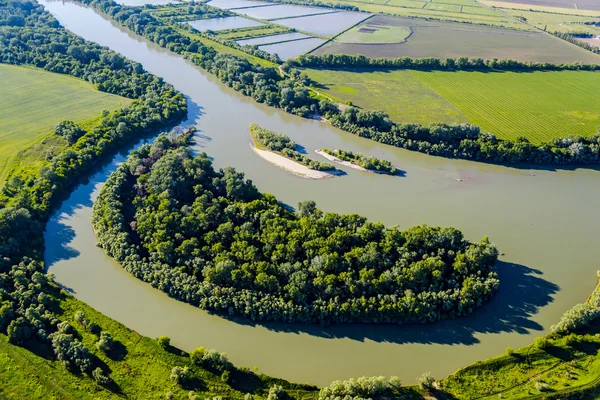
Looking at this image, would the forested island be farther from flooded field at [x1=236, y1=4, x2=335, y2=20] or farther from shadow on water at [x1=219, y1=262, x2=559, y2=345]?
flooded field at [x1=236, y1=4, x2=335, y2=20]

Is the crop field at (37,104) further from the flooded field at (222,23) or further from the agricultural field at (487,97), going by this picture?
the flooded field at (222,23)

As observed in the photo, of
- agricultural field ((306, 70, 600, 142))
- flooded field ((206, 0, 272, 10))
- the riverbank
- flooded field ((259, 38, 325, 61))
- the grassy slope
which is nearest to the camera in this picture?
the grassy slope

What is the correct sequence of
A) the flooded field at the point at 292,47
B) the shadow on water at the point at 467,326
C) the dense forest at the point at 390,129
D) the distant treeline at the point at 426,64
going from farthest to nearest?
the flooded field at the point at 292,47 → the distant treeline at the point at 426,64 → the dense forest at the point at 390,129 → the shadow on water at the point at 467,326

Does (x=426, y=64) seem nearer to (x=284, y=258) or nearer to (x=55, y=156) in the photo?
(x=284, y=258)

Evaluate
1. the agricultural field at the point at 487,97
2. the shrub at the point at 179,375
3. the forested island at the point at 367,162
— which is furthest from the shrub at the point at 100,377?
the agricultural field at the point at 487,97

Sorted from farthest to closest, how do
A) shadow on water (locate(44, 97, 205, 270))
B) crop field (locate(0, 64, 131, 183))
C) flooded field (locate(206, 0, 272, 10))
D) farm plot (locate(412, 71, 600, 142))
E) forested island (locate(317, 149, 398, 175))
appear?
flooded field (locate(206, 0, 272, 10)) → farm plot (locate(412, 71, 600, 142)) → crop field (locate(0, 64, 131, 183)) → forested island (locate(317, 149, 398, 175)) → shadow on water (locate(44, 97, 205, 270))

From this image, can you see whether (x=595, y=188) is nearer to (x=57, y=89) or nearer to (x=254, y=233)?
(x=254, y=233)

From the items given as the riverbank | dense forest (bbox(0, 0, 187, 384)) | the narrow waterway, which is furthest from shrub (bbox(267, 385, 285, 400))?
the riverbank

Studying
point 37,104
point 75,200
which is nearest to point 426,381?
point 75,200
